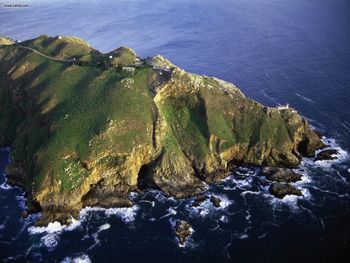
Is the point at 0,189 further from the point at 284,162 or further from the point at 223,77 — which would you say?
the point at 223,77

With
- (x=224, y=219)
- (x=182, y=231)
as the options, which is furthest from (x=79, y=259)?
(x=224, y=219)

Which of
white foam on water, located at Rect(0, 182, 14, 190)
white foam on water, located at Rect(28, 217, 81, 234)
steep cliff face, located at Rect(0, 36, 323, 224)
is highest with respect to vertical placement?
steep cliff face, located at Rect(0, 36, 323, 224)

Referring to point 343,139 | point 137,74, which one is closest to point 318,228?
point 343,139

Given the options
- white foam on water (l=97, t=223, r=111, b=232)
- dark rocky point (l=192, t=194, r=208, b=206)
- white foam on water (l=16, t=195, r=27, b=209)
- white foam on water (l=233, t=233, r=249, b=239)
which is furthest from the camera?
white foam on water (l=16, t=195, r=27, b=209)

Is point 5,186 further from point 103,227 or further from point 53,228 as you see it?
point 103,227

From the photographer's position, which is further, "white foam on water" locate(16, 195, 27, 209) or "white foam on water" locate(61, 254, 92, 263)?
"white foam on water" locate(16, 195, 27, 209)

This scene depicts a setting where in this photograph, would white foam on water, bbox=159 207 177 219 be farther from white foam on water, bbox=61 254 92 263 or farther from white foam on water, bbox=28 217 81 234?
white foam on water, bbox=28 217 81 234

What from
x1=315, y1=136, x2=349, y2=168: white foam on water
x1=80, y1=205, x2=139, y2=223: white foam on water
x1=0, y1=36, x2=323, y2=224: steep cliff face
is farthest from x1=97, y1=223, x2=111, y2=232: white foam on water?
x1=315, y1=136, x2=349, y2=168: white foam on water
